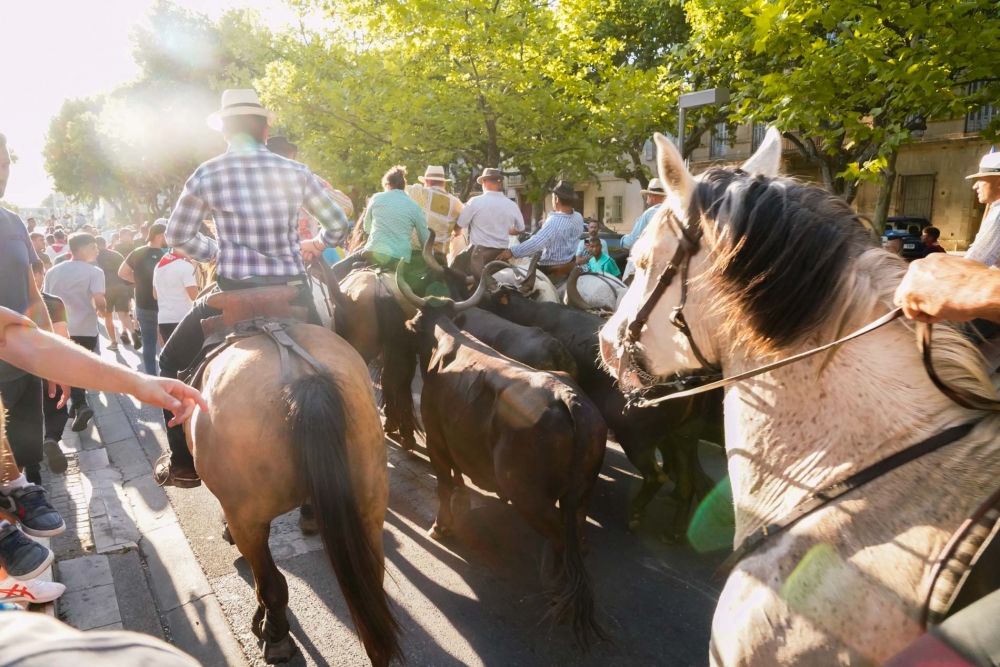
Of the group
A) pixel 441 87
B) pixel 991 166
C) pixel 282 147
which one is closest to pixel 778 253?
pixel 991 166

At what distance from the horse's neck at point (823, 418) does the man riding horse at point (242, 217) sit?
290 cm

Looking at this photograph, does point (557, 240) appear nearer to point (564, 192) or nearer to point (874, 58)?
point (564, 192)

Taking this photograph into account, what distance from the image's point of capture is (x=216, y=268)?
3.95m

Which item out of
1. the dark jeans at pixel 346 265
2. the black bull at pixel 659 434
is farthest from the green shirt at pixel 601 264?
the black bull at pixel 659 434

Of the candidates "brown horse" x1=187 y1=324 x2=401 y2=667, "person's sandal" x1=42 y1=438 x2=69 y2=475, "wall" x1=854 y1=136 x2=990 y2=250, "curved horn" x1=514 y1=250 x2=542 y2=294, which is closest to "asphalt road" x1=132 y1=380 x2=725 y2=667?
"brown horse" x1=187 y1=324 x2=401 y2=667

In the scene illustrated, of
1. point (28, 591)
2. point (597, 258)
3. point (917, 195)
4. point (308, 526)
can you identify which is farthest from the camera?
point (917, 195)

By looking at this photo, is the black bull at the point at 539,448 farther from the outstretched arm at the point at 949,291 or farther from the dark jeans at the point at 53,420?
the dark jeans at the point at 53,420

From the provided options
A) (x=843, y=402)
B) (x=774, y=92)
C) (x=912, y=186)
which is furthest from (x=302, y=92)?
(x=912, y=186)

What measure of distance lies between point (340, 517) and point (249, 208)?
1.93m

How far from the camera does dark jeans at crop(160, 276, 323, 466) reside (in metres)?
3.97

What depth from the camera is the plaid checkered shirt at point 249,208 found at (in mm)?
3676

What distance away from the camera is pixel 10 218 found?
13.5ft

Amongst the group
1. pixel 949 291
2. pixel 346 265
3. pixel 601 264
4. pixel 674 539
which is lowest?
pixel 674 539

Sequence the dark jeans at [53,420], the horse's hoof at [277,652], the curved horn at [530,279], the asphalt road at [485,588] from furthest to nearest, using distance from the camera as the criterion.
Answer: the curved horn at [530,279]
the dark jeans at [53,420]
the asphalt road at [485,588]
the horse's hoof at [277,652]
